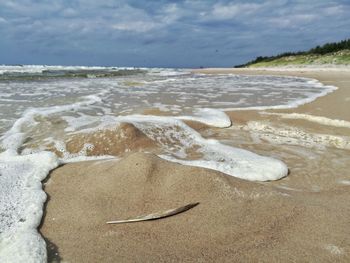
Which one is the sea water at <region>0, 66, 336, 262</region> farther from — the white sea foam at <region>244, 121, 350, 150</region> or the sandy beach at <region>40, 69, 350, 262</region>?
the white sea foam at <region>244, 121, 350, 150</region>

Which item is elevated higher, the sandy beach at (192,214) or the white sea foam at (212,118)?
the sandy beach at (192,214)

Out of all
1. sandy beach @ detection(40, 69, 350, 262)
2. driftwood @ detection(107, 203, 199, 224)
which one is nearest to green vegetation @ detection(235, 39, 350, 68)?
sandy beach @ detection(40, 69, 350, 262)

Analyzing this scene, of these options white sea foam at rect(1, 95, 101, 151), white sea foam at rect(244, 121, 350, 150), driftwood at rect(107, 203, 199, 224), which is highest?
driftwood at rect(107, 203, 199, 224)

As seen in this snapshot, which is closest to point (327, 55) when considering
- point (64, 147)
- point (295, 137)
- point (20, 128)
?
point (295, 137)

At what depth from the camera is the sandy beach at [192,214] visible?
2309 millimetres

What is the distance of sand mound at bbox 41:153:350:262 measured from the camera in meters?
2.30

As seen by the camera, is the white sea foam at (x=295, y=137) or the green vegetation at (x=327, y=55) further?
the green vegetation at (x=327, y=55)

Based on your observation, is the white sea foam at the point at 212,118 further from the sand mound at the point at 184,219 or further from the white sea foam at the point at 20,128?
the sand mound at the point at 184,219

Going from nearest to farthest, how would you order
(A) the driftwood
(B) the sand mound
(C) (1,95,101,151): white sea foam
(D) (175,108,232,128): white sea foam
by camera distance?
(B) the sand mound
(A) the driftwood
(C) (1,95,101,151): white sea foam
(D) (175,108,232,128): white sea foam

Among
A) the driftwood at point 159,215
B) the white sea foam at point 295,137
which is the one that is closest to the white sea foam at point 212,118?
the white sea foam at point 295,137

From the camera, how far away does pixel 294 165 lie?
447cm

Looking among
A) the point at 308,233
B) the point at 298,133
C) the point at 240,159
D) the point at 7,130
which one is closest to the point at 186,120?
the point at 298,133

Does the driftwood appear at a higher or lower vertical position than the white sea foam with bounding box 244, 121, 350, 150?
higher

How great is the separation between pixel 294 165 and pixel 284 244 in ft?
7.42
